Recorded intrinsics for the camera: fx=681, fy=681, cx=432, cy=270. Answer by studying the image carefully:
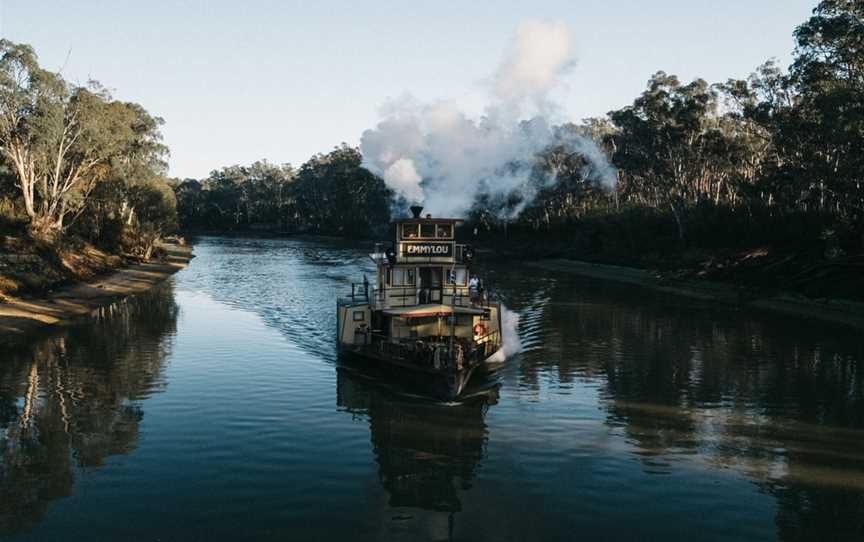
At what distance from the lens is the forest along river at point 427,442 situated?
15.5 metres

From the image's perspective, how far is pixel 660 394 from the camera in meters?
27.2

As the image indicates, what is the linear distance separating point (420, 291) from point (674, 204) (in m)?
61.6

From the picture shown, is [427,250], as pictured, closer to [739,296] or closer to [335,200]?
[739,296]

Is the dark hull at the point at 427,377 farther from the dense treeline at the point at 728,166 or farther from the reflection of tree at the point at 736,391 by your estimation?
the dense treeline at the point at 728,166

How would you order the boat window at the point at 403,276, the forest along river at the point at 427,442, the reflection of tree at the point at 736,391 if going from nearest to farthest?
the forest along river at the point at 427,442
the reflection of tree at the point at 736,391
the boat window at the point at 403,276

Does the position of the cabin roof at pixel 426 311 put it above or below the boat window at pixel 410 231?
below

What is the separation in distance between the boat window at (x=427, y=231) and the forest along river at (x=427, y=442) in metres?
6.85

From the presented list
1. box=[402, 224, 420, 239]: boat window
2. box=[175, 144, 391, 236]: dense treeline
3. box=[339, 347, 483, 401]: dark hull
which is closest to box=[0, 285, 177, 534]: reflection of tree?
box=[339, 347, 483, 401]: dark hull

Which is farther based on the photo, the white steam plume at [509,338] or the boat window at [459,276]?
the white steam plume at [509,338]

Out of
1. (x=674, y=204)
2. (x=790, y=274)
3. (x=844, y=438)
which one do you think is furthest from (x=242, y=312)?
(x=674, y=204)

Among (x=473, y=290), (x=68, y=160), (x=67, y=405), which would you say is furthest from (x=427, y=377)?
(x=68, y=160)

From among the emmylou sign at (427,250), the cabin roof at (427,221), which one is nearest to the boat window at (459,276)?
the emmylou sign at (427,250)

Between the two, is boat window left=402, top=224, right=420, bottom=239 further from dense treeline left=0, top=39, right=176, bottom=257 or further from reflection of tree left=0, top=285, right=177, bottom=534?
dense treeline left=0, top=39, right=176, bottom=257

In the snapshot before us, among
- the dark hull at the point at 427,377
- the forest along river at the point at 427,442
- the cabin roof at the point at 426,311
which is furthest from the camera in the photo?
the cabin roof at the point at 426,311
